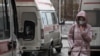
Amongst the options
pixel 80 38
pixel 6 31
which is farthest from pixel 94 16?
pixel 6 31

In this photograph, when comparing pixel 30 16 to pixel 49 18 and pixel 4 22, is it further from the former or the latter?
pixel 4 22

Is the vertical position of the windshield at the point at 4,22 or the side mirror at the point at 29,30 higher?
the windshield at the point at 4,22

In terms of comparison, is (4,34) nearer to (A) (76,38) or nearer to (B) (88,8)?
(A) (76,38)

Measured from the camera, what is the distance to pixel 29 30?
14188 mm

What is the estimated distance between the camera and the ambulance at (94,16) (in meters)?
14.2

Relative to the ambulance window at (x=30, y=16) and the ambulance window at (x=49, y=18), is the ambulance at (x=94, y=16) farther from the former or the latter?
the ambulance window at (x=49, y=18)

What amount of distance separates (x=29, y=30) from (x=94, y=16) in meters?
2.57

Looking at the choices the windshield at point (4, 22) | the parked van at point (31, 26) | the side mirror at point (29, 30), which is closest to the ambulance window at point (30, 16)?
the parked van at point (31, 26)

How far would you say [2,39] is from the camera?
6.36 metres

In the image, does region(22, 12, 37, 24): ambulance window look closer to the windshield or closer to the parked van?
the parked van

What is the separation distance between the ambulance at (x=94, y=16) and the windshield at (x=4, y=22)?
7.65 metres

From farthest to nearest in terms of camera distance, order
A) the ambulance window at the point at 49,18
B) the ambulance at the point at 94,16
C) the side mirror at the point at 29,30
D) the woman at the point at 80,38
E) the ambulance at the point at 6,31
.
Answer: the ambulance window at the point at 49,18 < the ambulance at the point at 94,16 < the side mirror at the point at 29,30 < the woman at the point at 80,38 < the ambulance at the point at 6,31

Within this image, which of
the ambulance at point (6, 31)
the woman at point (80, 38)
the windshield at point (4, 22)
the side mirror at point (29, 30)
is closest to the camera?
the ambulance at point (6, 31)

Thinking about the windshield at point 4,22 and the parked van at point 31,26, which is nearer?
the windshield at point 4,22
